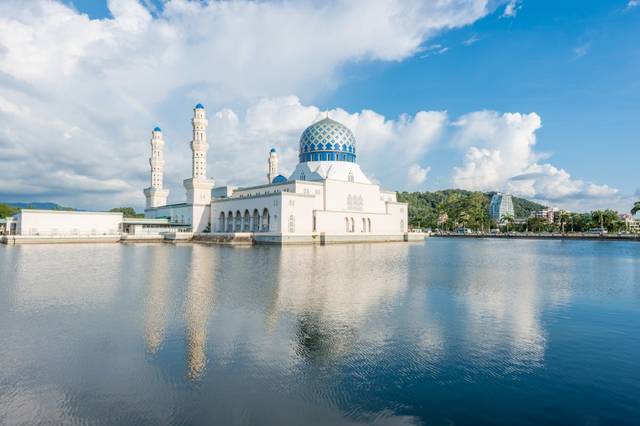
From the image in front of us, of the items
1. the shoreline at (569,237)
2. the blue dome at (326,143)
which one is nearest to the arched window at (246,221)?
the blue dome at (326,143)

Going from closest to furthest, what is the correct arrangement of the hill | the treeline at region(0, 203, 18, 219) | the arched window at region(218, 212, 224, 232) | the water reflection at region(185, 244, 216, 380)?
the water reflection at region(185, 244, 216, 380) → the arched window at region(218, 212, 224, 232) → the treeline at region(0, 203, 18, 219) → the hill

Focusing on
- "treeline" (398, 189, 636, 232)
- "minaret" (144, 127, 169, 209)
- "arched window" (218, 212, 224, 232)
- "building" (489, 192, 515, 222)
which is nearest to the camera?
"arched window" (218, 212, 224, 232)

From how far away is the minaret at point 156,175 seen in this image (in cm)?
5988

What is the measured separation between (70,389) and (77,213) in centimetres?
4862

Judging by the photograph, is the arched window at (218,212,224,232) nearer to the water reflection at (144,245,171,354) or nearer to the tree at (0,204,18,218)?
the tree at (0,204,18,218)

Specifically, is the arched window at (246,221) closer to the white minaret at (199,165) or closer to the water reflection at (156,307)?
the white minaret at (199,165)

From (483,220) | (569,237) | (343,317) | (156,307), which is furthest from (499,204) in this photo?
(156,307)

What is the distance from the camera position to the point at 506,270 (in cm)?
2122

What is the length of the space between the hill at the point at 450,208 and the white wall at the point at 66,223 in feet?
177

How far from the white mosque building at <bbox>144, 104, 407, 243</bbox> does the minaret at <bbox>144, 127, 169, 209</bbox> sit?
0.14 metres

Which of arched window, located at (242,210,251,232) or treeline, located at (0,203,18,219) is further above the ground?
treeline, located at (0,203,18,219)

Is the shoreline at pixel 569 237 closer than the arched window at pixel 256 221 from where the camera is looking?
No

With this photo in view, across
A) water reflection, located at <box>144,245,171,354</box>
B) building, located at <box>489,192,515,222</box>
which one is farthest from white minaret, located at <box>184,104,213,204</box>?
building, located at <box>489,192,515,222</box>

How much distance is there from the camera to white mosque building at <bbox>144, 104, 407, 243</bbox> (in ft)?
149
